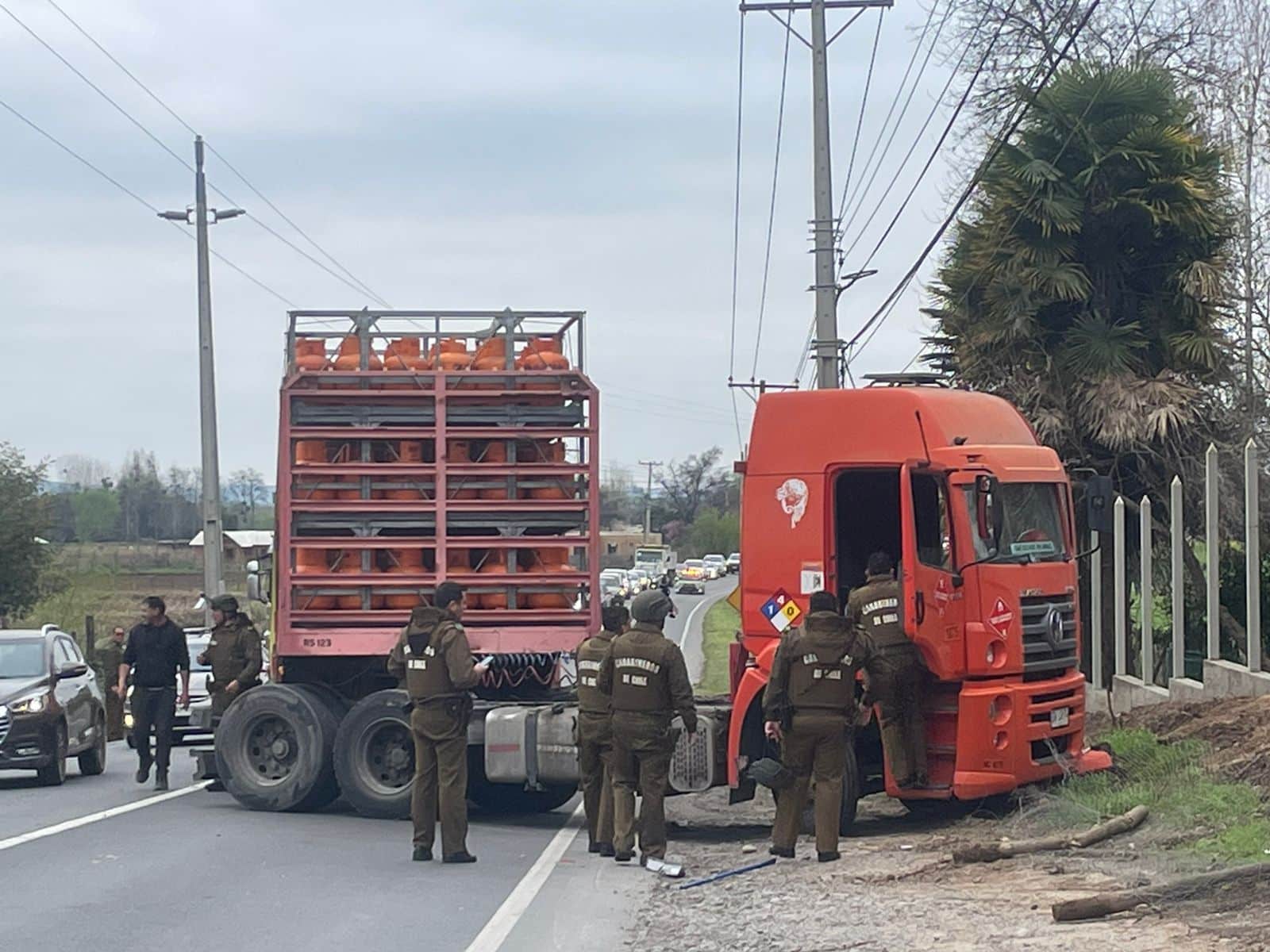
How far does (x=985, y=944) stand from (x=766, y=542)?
541 centimetres

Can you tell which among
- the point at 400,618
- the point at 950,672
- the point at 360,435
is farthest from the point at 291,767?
the point at 950,672

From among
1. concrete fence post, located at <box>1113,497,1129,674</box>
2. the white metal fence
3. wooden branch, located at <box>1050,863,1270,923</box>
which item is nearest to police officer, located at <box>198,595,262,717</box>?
the white metal fence

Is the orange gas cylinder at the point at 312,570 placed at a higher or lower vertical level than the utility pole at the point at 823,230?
lower

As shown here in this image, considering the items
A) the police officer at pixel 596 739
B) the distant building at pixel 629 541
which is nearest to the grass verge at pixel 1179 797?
the police officer at pixel 596 739

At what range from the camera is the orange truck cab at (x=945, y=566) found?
517 inches

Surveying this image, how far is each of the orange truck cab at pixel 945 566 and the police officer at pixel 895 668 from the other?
9 centimetres

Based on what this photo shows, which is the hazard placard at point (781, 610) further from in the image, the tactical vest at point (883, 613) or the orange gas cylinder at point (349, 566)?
the orange gas cylinder at point (349, 566)

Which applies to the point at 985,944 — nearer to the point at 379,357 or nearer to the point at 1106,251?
the point at 379,357

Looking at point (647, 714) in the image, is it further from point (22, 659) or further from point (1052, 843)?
point (22, 659)

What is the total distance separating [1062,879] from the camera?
10664mm

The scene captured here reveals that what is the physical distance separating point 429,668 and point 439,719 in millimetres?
372

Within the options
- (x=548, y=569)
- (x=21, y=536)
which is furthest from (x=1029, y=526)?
(x=21, y=536)

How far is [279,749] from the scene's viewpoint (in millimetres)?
15406

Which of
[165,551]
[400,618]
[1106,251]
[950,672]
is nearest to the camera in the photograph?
[950,672]
